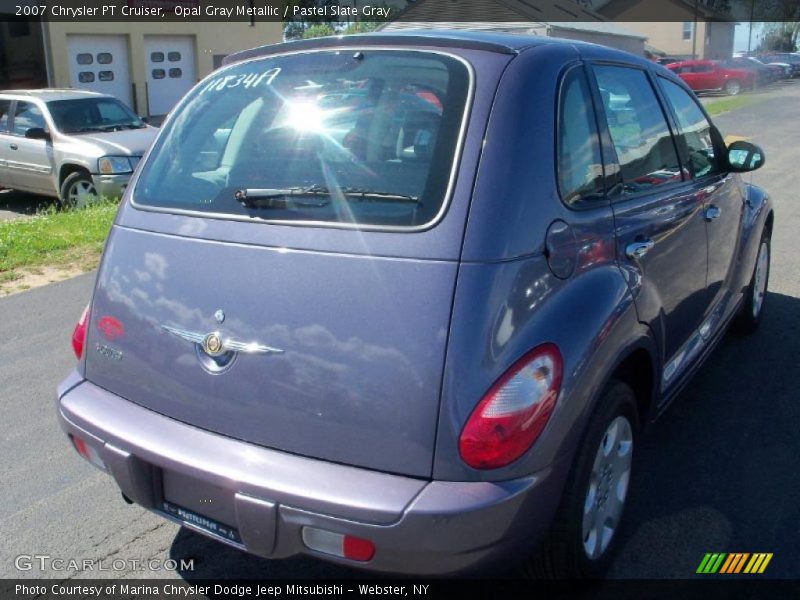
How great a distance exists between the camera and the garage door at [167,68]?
2447 cm

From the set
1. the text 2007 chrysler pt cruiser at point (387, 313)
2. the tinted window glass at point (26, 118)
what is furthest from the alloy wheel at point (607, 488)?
the tinted window glass at point (26, 118)

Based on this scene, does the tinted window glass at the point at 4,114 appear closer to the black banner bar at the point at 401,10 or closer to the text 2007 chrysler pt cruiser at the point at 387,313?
the text 2007 chrysler pt cruiser at the point at 387,313

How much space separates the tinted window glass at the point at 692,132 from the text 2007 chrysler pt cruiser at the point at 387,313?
2.75ft

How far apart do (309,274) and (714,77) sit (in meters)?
37.8

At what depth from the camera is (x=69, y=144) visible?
10.7m

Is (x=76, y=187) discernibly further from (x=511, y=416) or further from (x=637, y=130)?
(x=511, y=416)

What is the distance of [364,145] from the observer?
9.06 ft

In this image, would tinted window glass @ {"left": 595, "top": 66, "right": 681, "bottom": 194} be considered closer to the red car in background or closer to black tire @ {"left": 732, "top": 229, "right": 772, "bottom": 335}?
black tire @ {"left": 732, "top": 229, "right": 772, "bottom": 335}

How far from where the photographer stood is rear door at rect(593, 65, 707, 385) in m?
3.09

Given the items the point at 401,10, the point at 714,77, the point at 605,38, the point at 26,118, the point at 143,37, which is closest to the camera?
the point at 26,118

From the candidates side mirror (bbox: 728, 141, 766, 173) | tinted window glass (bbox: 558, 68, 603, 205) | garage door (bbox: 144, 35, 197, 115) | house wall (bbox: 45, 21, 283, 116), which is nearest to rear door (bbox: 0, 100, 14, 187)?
house wall (bbox: 45, 21, 283, 116)

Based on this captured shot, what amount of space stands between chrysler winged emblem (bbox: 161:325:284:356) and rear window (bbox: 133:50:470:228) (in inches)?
16.9

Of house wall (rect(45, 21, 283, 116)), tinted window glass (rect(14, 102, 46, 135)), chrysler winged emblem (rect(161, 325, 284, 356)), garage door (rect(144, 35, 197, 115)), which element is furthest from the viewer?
garage door (rect(144, 35, 197, 115))

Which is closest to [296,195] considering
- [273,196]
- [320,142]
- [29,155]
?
[273,196]
